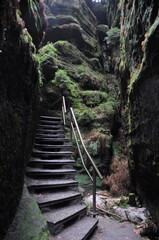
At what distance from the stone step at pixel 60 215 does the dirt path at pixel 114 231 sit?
0.51m

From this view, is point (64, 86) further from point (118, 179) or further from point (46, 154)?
point (118, 179)

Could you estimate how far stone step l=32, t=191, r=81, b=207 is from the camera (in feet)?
11.0

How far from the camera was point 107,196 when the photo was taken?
5.58 metres

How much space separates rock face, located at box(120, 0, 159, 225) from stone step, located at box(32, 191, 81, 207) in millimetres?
1856

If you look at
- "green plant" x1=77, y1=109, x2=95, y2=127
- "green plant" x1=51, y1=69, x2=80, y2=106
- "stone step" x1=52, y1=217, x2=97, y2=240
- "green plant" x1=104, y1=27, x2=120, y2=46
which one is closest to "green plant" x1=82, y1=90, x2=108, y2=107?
"green plant" x1=51, y1=69, x2=80, y2=106

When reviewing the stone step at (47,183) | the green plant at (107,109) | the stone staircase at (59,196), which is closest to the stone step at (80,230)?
the stone staircase at (59,196)

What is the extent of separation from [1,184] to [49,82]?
8.12 meters

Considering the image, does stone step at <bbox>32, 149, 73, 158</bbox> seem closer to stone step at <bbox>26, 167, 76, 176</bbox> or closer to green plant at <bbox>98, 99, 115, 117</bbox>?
stone step at <bbox>26, 167, 76, 176</bbox>

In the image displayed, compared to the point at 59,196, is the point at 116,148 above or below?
above

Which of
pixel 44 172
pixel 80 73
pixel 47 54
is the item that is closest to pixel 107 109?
pixel 80 73

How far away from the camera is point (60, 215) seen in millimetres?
3242

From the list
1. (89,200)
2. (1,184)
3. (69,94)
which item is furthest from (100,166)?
(1,184)

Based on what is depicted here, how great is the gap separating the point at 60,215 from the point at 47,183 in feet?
2.66

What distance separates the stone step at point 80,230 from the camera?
2.94 m
